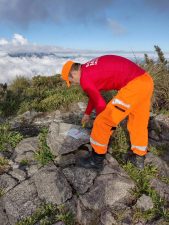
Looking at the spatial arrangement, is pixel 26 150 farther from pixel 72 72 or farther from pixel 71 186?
pixel 72 72

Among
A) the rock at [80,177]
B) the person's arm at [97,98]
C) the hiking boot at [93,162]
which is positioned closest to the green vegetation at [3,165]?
the rock at [80,177]

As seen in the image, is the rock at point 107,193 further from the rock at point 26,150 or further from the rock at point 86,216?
the rock at point 26,150

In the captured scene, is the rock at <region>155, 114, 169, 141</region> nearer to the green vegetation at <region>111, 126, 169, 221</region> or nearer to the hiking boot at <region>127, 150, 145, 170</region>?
the green vegetation at <region>111, 126, 169, 221</region>

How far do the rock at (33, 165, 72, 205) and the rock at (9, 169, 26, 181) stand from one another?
22cm

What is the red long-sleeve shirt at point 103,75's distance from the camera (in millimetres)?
6414

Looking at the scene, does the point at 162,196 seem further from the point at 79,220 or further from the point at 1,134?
the point at 1,134

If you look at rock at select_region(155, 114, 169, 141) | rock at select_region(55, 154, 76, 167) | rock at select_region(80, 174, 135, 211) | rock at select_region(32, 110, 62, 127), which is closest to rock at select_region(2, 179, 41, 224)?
rock at select_region(55, 154, 76, 167)

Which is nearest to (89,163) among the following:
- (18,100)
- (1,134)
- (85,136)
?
(85,136)

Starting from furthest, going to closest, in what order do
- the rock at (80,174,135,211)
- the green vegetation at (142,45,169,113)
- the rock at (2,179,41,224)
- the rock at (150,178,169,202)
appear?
the green vegetation at (142,45,169,113) < the rock at (150,178,169,202) < the rock at (80,174,135,211) < the rock at (2,179,41,224)

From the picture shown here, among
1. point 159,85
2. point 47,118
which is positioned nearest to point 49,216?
point 47,118

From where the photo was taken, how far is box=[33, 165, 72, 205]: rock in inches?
265

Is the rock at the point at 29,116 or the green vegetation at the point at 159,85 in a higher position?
the green vegetation at the point at 159,85

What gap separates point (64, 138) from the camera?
7883mm

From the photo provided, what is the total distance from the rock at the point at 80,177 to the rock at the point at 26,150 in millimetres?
826
